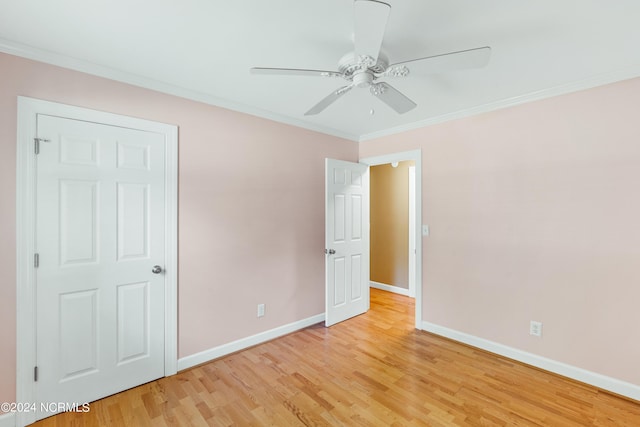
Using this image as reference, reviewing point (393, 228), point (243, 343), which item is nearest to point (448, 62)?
point (243, 343)

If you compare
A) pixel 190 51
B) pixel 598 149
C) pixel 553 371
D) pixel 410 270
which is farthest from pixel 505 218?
pixel 190 51

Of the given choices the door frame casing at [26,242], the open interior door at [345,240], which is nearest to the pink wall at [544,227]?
the open interior door at [345,240]

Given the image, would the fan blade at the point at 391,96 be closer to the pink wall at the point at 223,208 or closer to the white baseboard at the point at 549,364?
the pink wall at the point at 223,208

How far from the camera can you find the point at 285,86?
2.41m

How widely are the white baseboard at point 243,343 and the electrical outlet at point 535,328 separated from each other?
2126mm

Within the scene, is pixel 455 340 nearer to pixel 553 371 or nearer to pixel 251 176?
pixel 553 371

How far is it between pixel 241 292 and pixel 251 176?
116cm

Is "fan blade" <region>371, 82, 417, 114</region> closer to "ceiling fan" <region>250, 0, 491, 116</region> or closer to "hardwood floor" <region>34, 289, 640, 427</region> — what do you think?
"ceiling fan" <region>250, 0, 491, 116</region>

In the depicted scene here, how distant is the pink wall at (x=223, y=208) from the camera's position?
5.92 feet

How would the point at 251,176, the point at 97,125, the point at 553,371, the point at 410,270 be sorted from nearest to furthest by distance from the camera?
the point at 97,125 → the point at 553,371 → the point at 251,176 → the point at 410,270

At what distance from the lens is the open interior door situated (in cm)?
339

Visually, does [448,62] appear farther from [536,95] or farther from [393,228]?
[393,228]

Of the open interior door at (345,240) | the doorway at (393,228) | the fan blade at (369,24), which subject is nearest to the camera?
the fan blade at (369,24)

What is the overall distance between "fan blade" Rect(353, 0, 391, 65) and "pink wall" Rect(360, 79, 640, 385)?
6.52ft
